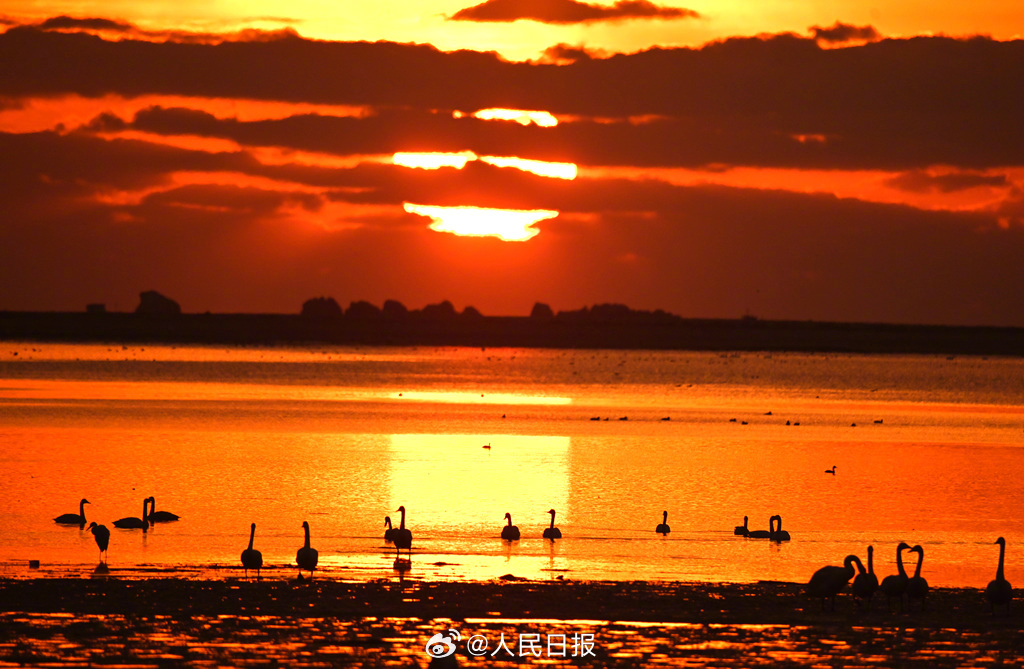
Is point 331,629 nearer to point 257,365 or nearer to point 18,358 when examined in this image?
point 257,365

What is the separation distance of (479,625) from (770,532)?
35.8ft

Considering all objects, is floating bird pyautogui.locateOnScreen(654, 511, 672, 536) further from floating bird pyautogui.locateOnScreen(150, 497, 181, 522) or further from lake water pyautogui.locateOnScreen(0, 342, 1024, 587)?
floating bird pyautogui.locateOnScreen(150, 497, 181, 522)

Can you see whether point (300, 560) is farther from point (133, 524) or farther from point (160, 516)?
point (160, 516)

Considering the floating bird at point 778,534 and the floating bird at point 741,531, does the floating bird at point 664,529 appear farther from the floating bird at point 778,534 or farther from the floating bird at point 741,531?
the floating bird at point 778,534

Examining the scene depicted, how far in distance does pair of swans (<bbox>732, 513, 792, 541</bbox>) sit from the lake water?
0.72ft

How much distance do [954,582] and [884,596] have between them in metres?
2.68

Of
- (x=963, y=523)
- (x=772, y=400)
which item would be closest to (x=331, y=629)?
(x=963, y=523)

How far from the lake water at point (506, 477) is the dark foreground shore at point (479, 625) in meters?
2.10

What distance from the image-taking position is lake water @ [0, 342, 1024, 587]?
876 inches

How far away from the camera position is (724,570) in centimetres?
2139

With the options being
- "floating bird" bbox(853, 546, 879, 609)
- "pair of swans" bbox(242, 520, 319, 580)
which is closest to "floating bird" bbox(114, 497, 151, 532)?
"pair of swans" bbox(242, 520, 319, 580)

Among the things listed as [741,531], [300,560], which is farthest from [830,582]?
[741,531]

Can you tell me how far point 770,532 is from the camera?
25.0 meters

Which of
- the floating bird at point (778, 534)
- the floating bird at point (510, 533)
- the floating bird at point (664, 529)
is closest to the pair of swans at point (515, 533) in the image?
the floating bird at point (510, 533)
